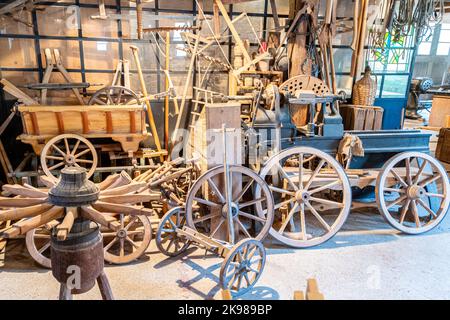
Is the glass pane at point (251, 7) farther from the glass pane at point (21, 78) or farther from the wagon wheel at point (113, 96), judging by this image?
the glass pane at point (21, 78)

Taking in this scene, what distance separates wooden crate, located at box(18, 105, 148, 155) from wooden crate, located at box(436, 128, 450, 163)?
209 inches

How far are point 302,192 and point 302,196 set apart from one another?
39mm

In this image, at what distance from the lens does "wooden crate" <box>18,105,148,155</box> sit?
13.3 feet

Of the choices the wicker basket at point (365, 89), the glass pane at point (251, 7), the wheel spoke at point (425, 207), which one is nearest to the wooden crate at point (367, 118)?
the wicker basket at point (365, 89)

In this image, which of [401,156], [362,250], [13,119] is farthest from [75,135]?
[401,156]

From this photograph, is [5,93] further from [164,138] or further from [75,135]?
[164,138]

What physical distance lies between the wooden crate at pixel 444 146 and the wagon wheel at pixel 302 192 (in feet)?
12.0

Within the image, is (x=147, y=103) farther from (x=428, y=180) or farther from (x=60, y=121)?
(x=428, y=180)

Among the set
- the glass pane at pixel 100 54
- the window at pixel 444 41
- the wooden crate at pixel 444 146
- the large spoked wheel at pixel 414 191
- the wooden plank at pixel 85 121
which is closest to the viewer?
the large spoked wheel at pixel 414 191

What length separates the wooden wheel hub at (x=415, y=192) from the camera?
3.81m

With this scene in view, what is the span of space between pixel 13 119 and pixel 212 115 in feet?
10.1

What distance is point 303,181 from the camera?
3691 mm

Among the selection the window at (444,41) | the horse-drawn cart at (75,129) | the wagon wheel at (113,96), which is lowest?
the horse-drawn cart at (75,129)

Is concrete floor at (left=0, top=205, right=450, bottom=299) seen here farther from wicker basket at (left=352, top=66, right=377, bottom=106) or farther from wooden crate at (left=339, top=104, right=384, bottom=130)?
wicker basket at (left=352, top=66, right=377, bottom=106)
